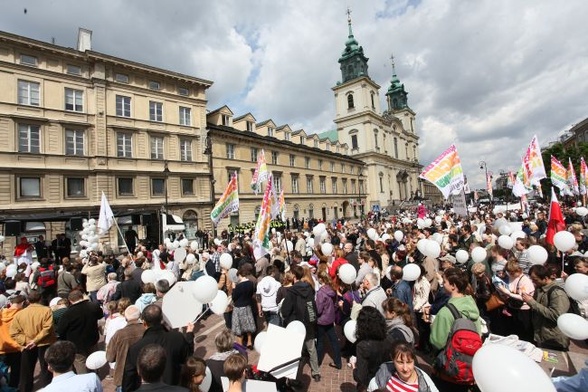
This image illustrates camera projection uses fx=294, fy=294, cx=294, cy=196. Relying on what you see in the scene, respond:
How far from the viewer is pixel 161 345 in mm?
3375

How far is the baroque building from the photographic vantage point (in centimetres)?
2098

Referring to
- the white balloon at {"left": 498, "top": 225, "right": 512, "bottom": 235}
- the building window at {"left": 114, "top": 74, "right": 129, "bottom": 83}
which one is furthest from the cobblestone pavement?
the building window at {"left": 114, "top": 74, "right": 129, "bottom": 83}

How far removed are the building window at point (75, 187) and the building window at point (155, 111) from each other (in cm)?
836

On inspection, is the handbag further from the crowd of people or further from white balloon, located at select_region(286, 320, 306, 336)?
white balloon, located at select_region(286, 320, 306, 336)

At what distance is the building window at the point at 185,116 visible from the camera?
3036cm

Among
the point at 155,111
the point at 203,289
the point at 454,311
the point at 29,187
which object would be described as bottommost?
the point at 454,311

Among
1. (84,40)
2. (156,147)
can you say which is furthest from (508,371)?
(84,40)

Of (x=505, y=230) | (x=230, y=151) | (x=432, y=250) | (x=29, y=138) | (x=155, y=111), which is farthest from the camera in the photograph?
(x=230, y=151)

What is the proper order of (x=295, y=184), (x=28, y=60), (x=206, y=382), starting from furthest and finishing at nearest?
(x=295, y=184)
(x=28, y=60)
(x=206, y=382)

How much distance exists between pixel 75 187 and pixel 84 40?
14.1m

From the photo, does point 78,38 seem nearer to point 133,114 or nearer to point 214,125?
point 133,114

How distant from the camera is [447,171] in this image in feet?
33.4

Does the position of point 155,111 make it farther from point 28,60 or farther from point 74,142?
point 28,60

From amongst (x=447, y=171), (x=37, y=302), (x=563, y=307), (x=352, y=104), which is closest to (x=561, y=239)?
(x=563, y=307)
